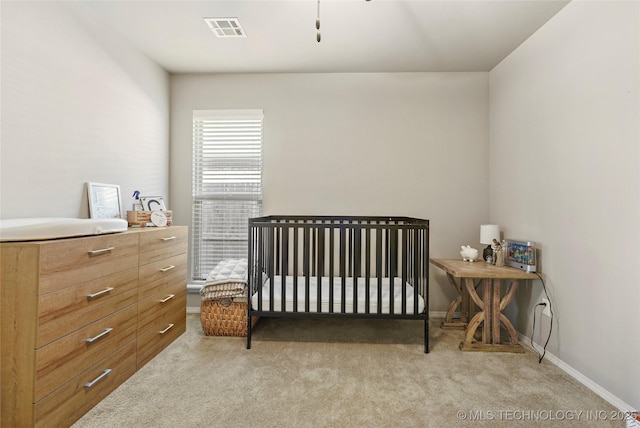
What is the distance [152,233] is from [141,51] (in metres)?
1.73

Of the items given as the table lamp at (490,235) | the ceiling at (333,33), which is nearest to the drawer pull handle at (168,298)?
the ceiling at (333,33)

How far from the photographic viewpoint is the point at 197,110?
3146 mm

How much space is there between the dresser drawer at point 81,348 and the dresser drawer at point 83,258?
0.25 m

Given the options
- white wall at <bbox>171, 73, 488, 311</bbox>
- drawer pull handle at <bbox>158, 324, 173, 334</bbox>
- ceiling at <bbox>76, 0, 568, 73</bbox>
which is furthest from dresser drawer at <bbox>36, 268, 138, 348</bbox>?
ceiling at <bbox>76, 0, 568, 73</bbox>

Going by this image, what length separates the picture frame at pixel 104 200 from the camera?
2.14 meters

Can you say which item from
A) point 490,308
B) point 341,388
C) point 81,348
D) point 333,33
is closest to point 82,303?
point 81,348

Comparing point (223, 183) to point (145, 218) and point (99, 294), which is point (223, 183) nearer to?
point (145, 218)

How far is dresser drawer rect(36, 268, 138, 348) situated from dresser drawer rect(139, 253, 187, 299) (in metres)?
0.08

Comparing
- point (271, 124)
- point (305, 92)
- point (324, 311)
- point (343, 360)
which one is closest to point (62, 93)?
point (271, 124)

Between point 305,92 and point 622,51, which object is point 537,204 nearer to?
point 622,51

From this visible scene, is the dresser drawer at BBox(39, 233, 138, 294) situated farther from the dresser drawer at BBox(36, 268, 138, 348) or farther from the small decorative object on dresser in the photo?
the small decorative object on dresser

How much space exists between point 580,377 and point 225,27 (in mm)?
3341

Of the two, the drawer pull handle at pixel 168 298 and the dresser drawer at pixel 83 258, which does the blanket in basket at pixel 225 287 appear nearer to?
the drawer pull handle at pixel 168 298

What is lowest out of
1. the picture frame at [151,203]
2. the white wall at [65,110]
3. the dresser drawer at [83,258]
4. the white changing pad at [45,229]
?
the dresser drawer at [83,258]
